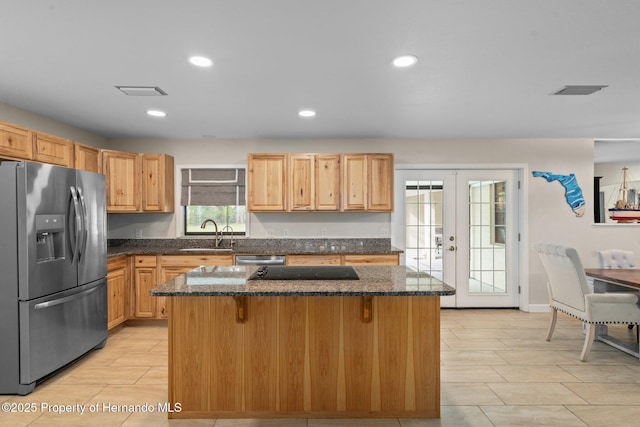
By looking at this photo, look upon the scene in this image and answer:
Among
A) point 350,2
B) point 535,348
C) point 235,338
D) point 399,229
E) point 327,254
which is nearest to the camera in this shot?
point 350,2

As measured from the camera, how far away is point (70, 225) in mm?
3260

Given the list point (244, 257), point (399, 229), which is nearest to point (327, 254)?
point (244, 257)

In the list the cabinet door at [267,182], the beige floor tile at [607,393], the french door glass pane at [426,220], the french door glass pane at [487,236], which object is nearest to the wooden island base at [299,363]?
the beige floor tile at [607,393]

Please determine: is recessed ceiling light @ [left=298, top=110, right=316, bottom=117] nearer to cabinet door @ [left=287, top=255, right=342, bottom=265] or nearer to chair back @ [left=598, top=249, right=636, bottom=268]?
cabinet door @ [left=287, top=255, right=342, bottom=265]

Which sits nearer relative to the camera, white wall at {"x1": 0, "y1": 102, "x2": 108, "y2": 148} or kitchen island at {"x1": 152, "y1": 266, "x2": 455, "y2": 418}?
kitchen island at {"x1": 152, "y1": 266, "x2": 455, "y2": 418}

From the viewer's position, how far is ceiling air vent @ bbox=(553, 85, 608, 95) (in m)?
3.04

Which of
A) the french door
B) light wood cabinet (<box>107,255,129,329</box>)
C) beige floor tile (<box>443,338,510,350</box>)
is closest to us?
beige floor tile (<box>443,338,510,350</box>)

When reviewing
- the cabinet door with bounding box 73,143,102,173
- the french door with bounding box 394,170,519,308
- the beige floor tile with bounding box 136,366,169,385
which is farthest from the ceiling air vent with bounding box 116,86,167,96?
the french door with bounding box 394,170,519,308

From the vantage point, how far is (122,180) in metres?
4.63

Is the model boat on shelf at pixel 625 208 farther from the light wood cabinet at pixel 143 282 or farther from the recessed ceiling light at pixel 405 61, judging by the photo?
the light wood cabinet at pixel 143 282

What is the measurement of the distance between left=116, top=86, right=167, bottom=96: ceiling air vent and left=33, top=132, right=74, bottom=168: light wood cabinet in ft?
3.26

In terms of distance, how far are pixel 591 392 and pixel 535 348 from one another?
3.08 ft

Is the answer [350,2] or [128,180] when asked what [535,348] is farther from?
[128,180]

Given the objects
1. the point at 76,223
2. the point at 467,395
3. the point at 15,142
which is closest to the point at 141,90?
the point at 15,142
